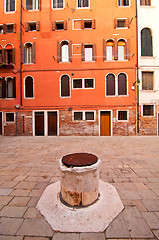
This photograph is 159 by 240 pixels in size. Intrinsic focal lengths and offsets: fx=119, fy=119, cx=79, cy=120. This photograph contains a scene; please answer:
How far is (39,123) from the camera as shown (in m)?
12.4

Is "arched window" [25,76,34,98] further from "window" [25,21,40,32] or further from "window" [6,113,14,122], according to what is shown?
"window" [25,21,40,32]

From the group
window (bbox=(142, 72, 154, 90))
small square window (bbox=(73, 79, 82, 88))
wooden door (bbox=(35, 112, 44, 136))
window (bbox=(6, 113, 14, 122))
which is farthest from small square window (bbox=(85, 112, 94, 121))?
window (bbox=(6, 113, 14, 122))

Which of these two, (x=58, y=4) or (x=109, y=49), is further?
(x=58, y=4)

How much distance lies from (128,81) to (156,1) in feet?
28.4

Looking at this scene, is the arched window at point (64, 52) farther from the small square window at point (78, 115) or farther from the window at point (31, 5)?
the small square window at point (78, 115)

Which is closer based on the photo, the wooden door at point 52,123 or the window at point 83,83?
the window at point 83,83

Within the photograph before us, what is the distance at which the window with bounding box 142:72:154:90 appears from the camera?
1199 cm

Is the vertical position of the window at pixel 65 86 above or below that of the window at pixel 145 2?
below

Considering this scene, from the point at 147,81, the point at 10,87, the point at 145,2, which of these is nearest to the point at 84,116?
the point at 147,81

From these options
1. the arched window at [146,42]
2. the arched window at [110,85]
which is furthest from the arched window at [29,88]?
the arched window at [146,42]

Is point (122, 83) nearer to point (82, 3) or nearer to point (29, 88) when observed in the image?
point (82, 3)

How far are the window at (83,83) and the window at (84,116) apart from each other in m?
2.64

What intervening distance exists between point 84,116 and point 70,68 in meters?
5.06

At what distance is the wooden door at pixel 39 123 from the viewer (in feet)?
40.7
